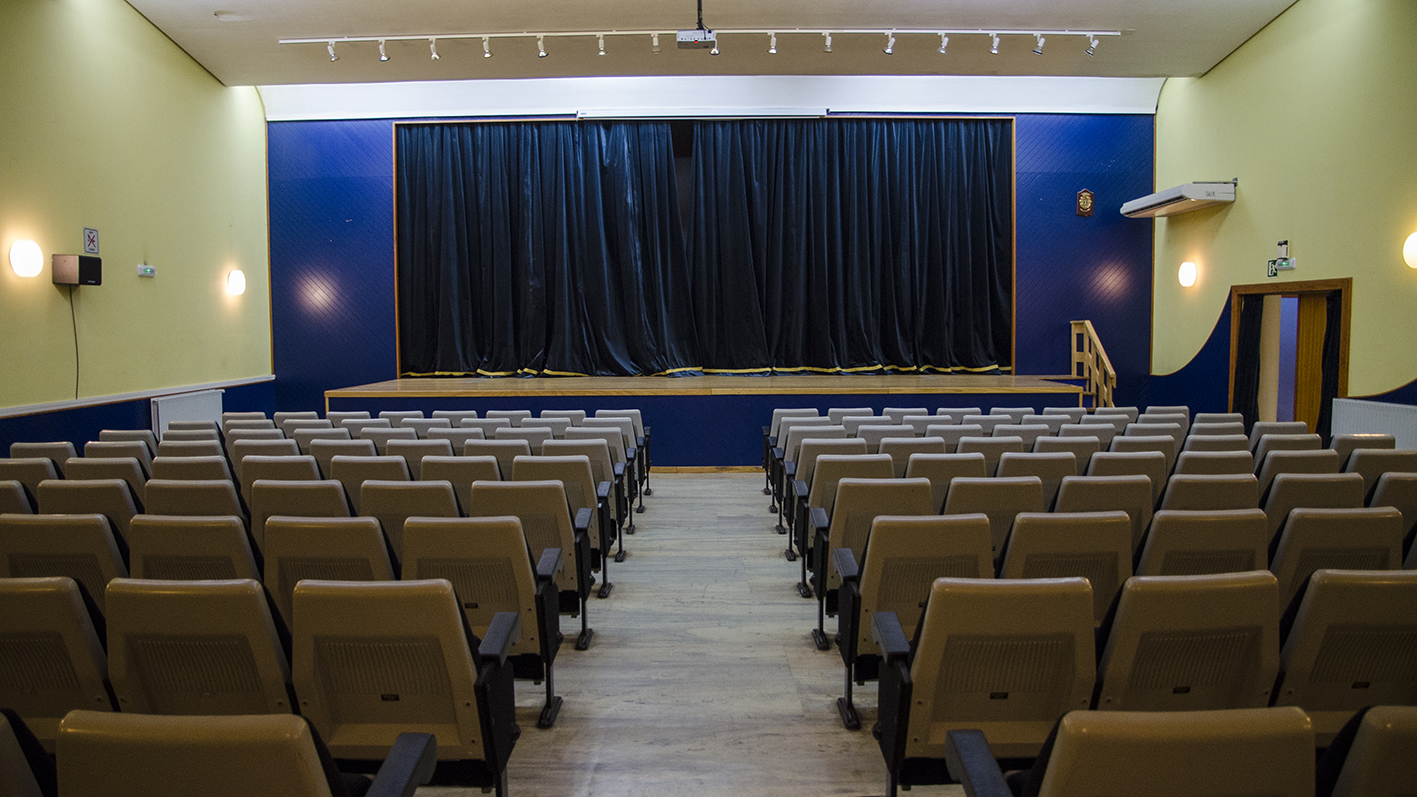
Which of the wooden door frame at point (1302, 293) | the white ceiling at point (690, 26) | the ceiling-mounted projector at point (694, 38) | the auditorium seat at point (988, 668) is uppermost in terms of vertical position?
the white ceiling at point (690, 26)

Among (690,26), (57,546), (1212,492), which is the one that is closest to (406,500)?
(57,546)

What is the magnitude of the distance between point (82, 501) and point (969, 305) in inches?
396

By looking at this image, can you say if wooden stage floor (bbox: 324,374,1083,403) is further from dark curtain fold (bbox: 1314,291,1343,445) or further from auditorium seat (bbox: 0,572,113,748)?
auditorium seat (bbox: 0,572,113,748)

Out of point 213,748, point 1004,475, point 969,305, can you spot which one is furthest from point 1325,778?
point 969,305

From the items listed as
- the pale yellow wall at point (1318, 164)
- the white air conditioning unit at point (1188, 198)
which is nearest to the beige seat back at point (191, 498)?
the pale yellow wall at point (1318, 164)

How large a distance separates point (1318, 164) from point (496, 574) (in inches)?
337

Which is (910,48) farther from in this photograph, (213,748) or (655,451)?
(213,748)

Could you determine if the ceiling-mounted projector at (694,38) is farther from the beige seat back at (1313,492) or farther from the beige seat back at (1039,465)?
the beige seat back at (1313,492)

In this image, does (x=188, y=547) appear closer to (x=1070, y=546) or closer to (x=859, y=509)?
(x=859, y=509)

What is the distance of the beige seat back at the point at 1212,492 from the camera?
9.83 feet

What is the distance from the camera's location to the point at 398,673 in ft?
5.90

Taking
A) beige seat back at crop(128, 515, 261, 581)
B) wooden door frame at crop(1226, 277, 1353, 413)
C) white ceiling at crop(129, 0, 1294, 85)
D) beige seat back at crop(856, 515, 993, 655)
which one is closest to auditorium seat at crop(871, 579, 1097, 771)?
beige seat back at crop(856, 515, 993, 655)

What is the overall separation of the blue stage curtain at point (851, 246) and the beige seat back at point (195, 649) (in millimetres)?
9574

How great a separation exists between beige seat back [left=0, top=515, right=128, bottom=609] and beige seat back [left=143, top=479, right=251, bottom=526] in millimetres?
580
